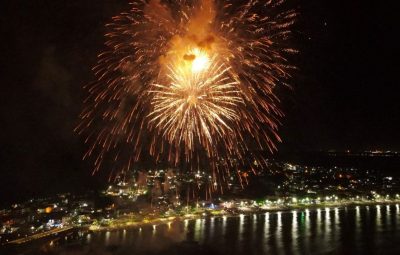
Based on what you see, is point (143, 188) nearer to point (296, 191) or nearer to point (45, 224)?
point (45, 224)

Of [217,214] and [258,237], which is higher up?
[217,214]

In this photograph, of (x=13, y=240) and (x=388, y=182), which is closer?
(x=13, y=240)

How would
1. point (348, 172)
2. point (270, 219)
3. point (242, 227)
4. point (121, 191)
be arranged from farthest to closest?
point (348, 172), point (121, 191), point (270, 219), point (242, 227)

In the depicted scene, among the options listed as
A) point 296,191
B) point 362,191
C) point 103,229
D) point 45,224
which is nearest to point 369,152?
point 362,191

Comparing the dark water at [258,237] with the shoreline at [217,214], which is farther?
the shoreline at [217,214]

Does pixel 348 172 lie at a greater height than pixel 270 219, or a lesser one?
greater

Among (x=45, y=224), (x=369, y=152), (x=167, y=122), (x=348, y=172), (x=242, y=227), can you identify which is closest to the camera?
(x=167, y=122)

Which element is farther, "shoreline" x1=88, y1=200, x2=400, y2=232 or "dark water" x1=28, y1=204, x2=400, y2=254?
"shoreline" x1=88, y1=200, x2=400, y2=232

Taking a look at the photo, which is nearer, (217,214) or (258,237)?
(258,237)
